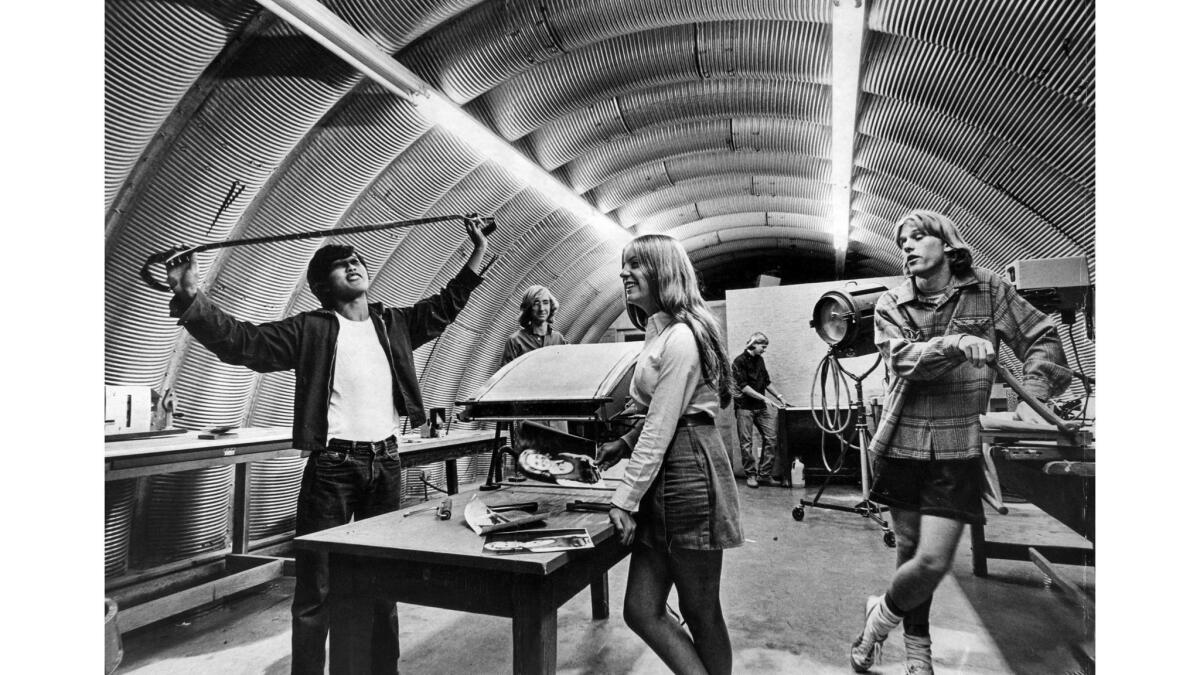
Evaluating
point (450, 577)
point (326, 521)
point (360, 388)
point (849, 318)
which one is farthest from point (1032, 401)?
point (326, 521)

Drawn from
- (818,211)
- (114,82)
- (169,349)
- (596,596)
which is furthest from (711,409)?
(818,211)

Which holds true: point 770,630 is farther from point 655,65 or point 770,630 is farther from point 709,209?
point 709,209

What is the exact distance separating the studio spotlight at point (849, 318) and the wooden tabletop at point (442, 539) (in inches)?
48.6

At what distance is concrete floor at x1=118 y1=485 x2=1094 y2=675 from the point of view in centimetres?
221

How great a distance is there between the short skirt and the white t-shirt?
1.11m

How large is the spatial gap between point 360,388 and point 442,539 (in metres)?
0.84

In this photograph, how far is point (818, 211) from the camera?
395 centimetres

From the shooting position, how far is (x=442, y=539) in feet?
5.01

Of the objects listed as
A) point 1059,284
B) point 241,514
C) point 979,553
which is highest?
point 1059,284

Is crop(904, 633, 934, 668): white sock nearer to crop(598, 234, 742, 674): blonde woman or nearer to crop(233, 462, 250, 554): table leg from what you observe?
crop(598, 234, 742, 674): blonde woman

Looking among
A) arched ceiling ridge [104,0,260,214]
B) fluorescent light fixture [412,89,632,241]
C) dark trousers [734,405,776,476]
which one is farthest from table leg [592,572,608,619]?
dark trousers [734,405,776,476]

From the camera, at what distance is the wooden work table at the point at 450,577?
1.35 meters

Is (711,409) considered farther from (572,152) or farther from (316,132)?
(572,152)
